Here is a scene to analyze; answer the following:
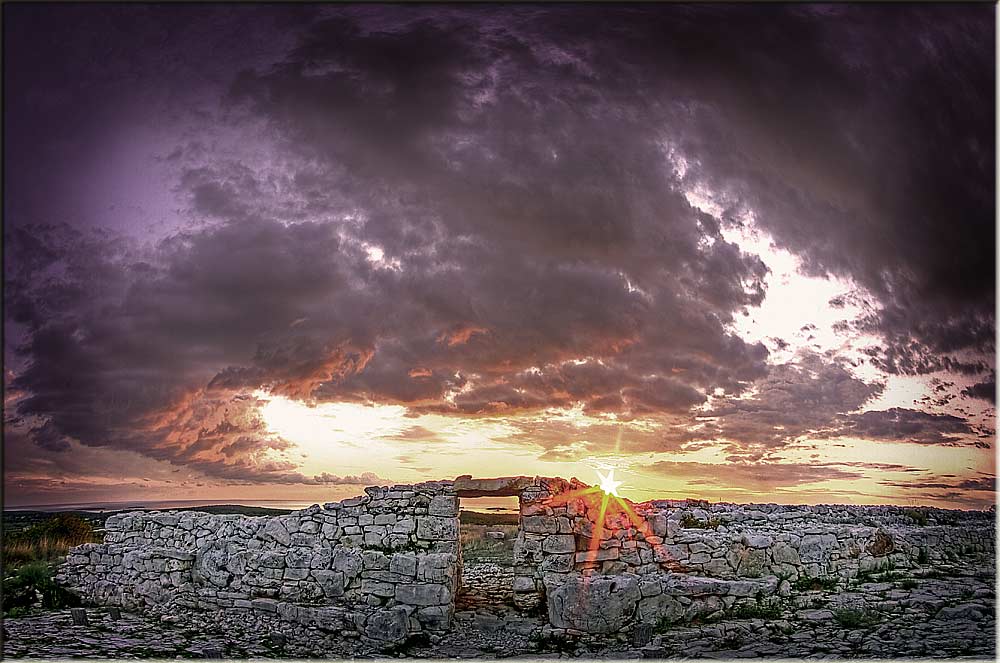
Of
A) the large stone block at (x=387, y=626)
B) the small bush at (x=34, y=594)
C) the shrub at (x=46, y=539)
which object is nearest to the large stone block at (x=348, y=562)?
the large stone block at (x=387, y=626)

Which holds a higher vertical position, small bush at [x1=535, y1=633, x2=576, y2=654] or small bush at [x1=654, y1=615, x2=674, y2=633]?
small bush at [x1=654, y1=615, x2=674, y2=633]

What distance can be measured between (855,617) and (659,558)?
3675 mm

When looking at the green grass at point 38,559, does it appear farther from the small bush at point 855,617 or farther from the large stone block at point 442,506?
the small bush at point 855,617

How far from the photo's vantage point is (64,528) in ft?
78.5

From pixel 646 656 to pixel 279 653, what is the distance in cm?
588

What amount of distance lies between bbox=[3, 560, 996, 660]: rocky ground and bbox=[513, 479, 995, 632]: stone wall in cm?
44

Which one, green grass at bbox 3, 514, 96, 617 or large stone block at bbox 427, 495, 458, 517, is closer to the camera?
large stone block at bbox 427, 495, 458, 517

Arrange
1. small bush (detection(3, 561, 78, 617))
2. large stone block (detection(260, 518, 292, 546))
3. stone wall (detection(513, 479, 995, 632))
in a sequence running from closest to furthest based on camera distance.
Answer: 1. stone wall (detection(513, 479, 995, 632))
2. large stone block (detection(260, 518, 292, 546))
3. small bush (detection(3, 561, 78, 617))

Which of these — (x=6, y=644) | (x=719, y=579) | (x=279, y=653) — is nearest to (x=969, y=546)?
(x=719, y=579)

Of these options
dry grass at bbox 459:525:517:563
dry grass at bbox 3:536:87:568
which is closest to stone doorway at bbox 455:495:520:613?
dry grass at bbox 459:525:517:563

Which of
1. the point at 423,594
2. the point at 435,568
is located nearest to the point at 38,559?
the point at 423,594

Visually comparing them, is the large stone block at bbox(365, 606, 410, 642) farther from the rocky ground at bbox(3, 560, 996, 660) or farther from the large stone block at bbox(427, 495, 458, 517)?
the large stone block at bbox(427, 495, 458, 517)

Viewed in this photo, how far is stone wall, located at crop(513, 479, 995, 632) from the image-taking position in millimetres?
13484

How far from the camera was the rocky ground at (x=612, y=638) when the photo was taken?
1209 cm
